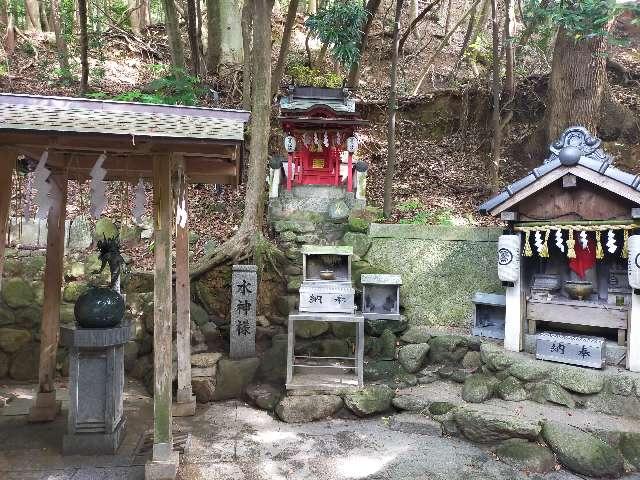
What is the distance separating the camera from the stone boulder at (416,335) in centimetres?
839

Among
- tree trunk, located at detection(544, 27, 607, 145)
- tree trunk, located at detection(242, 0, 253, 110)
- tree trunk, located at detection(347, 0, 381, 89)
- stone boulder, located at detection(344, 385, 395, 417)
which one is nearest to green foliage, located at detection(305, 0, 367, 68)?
tree trunk, located at detection(347, 0, 381, 89)

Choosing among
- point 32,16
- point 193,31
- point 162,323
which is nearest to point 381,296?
point 162,323

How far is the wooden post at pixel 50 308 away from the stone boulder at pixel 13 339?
2439 millimetres

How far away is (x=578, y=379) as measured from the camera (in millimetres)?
6562

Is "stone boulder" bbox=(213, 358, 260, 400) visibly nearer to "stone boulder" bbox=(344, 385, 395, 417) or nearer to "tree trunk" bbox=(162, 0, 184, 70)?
"stone boulder" bbox=(344, 385, 395, 417)

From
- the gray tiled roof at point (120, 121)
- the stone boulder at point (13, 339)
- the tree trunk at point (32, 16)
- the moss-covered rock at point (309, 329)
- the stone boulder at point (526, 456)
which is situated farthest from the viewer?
the tree trunk at point (32, 16)

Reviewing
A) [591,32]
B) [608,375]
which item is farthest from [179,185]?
[591,32]

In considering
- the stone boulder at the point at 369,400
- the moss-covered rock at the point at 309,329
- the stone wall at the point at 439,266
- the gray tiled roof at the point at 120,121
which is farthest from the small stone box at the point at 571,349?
the gray tiled roof at the point at 120,121

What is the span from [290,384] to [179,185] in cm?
350

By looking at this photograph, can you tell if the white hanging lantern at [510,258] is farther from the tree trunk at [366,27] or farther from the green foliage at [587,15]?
the tree trunk at [366,27]

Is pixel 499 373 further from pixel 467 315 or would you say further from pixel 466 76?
pixel 466 76

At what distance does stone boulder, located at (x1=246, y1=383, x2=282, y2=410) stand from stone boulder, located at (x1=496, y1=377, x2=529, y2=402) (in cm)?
336

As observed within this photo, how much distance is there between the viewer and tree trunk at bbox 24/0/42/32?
19964 mm

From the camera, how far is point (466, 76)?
64.7ft
